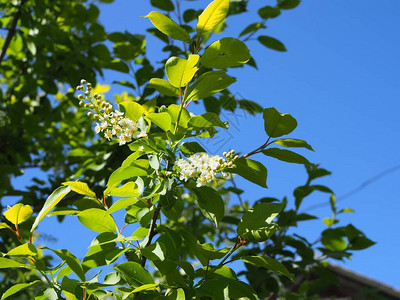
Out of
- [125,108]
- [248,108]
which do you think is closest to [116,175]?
[125,108]

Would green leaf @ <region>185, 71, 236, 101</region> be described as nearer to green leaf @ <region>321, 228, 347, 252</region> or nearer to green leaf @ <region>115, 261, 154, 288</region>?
green leaf @ <region>115, 261, 154, 288</region>

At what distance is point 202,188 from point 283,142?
0.24m

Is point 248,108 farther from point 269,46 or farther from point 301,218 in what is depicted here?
point 301,218

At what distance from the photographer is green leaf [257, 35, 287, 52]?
219 cm

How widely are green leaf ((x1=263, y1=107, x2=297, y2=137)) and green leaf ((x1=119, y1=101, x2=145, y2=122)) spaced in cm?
31

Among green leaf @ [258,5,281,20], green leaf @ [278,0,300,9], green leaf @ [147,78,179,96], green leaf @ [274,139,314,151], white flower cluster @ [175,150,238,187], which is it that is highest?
green leaf @ [278,0,300,9]

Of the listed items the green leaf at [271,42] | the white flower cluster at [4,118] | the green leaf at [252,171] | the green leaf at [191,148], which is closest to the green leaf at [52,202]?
the green leaf at [191,148]

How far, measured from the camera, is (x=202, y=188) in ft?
3.49

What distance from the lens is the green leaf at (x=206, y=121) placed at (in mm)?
989

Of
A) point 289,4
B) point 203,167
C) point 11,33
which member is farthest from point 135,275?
point 11,33

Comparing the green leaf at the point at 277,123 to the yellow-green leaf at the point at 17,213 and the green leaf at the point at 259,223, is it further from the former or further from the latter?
the yellow-green leaf at the point at 17,213

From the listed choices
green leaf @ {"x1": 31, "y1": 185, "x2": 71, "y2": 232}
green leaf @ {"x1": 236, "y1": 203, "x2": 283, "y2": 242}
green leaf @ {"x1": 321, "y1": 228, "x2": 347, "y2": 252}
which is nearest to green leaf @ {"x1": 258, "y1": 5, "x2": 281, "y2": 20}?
green leaf @ {"x1": 321, "y1": 228, "x2": 347, "y2": 252}

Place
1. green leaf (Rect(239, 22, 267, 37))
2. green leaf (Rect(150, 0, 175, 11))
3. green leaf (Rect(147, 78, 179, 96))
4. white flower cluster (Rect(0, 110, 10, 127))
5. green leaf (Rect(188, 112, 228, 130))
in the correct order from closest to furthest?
green leaf (Rect(188, 112, 228, 130))
green leaf (Rect(147, 78, 179, 96))
green leaf (Rect(150, 0, 175, 11))
green leaf (Rect(239, 22, 267, 37))
white flower cluster (Rect(0, 110, 10, 127))

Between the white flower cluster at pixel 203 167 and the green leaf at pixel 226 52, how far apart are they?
0.72 feet
